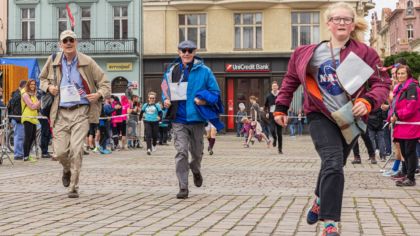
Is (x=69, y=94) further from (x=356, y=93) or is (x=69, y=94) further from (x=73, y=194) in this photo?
(x=356, y=93)

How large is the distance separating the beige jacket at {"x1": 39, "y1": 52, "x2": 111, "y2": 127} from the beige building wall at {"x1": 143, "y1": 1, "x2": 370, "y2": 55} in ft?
103

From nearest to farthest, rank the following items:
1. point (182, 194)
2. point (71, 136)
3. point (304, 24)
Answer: point (182, 194) → point (71, 136) → point (304, 24)

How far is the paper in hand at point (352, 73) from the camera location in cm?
545

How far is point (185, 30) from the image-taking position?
41.7m

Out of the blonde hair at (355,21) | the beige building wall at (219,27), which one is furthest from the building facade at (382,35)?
the blonde hair at (355,21)

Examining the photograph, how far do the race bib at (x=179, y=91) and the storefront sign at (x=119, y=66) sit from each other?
32752 mm

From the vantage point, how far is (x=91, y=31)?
42.3 meters

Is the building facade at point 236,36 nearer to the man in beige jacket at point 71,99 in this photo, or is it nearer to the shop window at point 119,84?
the shop window at point 119,84

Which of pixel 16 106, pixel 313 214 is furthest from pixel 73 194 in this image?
pixel 16 106

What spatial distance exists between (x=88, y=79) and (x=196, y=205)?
2.47 m

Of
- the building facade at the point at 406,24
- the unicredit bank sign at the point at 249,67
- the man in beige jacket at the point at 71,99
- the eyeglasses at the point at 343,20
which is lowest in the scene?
the man in beige jacket at the point at 71,99

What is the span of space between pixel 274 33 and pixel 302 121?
5.55m

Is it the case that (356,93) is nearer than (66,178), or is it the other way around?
(356,93)

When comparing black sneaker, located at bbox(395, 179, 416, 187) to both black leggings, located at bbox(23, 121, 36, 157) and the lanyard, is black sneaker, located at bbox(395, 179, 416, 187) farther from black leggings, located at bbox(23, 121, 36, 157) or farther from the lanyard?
black leggings, located at bbox(23, 121, 36, 157)
